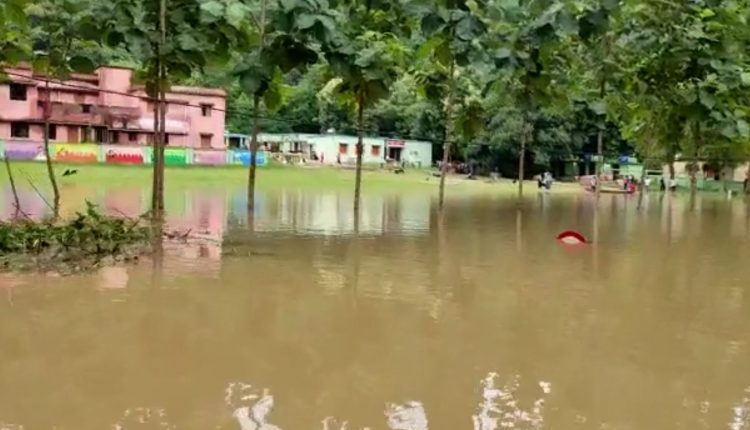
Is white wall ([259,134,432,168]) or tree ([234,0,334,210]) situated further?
white wall ([259,134,432,168])

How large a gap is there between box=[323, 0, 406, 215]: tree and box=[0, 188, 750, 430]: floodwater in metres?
2.76

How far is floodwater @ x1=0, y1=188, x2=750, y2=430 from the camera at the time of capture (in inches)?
194

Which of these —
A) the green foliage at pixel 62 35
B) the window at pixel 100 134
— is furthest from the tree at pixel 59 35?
the window at pixel 100 134

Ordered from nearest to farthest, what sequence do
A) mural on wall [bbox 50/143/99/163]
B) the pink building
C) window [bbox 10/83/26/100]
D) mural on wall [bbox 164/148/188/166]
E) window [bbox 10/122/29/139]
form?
1. mural on wall [bbox 50/143/99/163]
2. window [bbox 10/83/26/100]
3. the pink building
4. window [bbox 10/122/29/139]
5. mural on wall [bbox 164/148/188/166]

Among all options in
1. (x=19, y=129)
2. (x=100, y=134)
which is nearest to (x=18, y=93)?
(x=19, y=129)

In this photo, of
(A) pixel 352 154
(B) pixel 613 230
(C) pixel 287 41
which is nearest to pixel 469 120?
(B) pixel 613 230

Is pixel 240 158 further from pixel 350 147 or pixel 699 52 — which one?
pixel 699 52

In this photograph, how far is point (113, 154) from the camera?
43281 mm

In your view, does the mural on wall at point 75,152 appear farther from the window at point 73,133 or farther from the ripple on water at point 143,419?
the ripple on water at point 143,419

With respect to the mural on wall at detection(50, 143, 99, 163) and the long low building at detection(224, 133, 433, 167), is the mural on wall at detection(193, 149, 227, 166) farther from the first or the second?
the long low building at detection(224, 133, 433, 167)

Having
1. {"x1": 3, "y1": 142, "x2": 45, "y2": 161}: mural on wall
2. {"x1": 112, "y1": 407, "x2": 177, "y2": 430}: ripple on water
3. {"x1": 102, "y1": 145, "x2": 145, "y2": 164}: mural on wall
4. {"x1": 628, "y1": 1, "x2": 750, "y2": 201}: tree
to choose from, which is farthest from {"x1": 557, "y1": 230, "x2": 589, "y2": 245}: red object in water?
{"x1": 102, "y1": 145, "x2": 145, "y2": 164}: mural on wall

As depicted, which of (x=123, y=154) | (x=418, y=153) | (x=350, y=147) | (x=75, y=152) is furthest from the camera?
(x=418, y=153)

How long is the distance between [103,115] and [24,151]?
5465mm

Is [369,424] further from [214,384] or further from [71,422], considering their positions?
[71,422]
